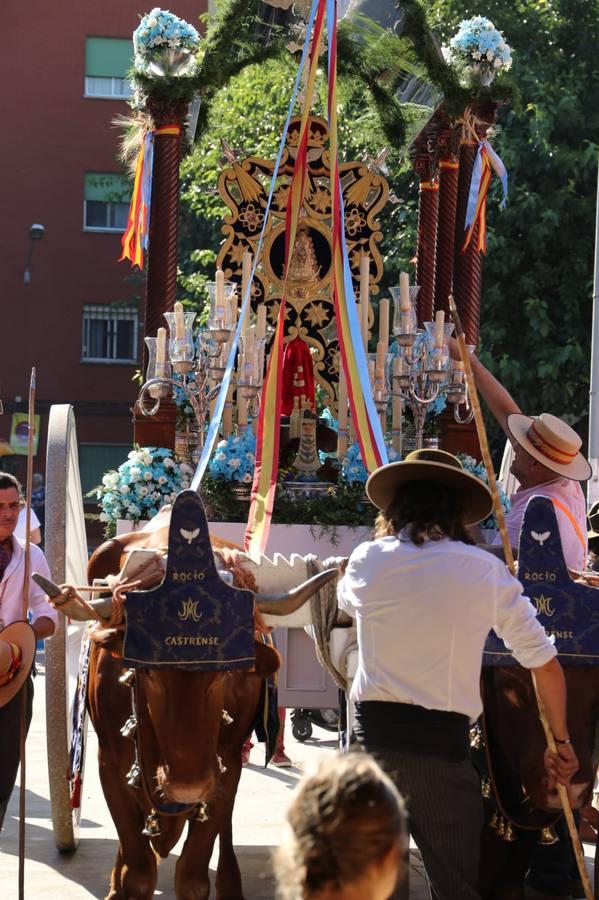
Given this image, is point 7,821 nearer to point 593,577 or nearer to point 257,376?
point 257,376

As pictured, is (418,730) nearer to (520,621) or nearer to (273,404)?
(520,621)

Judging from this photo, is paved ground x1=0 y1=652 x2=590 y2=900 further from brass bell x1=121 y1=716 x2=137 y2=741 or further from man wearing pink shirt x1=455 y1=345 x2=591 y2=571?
man wearing pink shirt x1=455 y1=345 x2=591 y2=571

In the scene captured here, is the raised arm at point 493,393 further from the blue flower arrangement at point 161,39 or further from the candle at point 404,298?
the blue flower arrangement at point 161,39

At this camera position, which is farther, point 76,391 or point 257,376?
point 76,391

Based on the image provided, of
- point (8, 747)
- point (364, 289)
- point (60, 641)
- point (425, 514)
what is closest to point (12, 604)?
point (60, 641)

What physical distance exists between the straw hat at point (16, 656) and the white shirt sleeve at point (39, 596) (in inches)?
12.5

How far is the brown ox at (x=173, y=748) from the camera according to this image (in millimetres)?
5211

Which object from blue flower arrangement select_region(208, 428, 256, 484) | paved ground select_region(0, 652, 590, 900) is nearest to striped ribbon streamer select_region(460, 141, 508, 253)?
blue flower arrangement select_region(208, 428, 256, 484)

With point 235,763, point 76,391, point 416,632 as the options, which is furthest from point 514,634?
point 76,391

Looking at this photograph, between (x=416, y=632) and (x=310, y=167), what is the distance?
5.89 meters

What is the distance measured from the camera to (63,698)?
6.87m

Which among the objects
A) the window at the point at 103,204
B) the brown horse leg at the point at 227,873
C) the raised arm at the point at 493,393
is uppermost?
the window at the point at 103,204

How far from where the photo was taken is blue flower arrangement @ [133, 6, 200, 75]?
9266 millimetres

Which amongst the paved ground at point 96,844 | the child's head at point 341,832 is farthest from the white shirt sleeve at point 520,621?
the child's head at point 341,832
